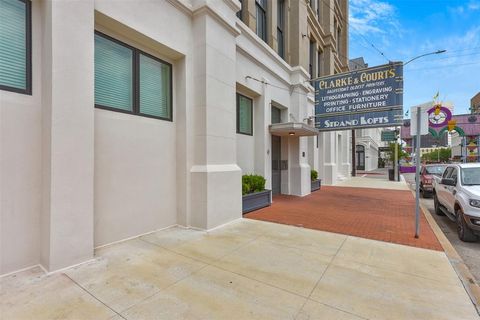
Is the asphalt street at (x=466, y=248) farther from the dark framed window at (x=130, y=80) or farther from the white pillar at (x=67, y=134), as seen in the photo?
the dark framed window at (x=130, y=80)

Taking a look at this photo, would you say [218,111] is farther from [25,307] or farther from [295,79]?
[295,79]

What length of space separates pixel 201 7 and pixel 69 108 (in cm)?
394

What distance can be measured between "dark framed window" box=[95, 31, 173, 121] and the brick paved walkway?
4.10 m

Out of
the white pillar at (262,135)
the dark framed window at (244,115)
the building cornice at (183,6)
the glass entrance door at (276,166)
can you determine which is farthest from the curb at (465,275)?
the building cornice at (183,6)

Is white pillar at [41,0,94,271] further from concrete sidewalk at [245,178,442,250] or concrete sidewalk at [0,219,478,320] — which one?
concrete sidewalk at [245,178,442,250]

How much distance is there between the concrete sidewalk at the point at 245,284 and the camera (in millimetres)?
2619

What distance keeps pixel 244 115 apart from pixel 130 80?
470 cm

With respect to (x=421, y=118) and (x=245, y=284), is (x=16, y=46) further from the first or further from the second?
(x=421, y=118)

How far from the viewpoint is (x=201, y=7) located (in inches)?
224

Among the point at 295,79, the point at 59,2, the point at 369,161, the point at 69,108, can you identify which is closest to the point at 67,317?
the point at 69,108

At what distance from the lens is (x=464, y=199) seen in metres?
5.30

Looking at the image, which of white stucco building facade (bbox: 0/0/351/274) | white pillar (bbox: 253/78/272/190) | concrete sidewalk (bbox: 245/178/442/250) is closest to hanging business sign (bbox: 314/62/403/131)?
white pillar (bbox: 253/78/272/190)

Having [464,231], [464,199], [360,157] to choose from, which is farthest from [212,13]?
[360,157]

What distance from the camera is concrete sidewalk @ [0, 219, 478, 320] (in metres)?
2.62
